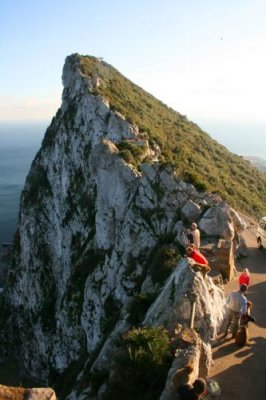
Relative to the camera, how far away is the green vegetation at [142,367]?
38.9 ft

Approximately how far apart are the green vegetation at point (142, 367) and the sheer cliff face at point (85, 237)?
1857mm

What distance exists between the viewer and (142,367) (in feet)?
39.5

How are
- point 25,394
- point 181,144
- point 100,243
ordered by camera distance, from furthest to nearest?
1. point 181,144
2. point 100,243
3. point 25,394

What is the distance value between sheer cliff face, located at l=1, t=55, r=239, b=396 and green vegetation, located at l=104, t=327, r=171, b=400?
1.86 metres

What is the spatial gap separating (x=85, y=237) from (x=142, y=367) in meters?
30.7

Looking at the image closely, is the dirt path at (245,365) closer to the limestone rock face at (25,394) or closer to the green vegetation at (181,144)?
the limestone rock face at (25,394)

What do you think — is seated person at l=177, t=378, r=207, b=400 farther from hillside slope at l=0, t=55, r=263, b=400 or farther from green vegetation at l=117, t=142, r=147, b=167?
green vegetation at l=117, t=142, r=147, b=167

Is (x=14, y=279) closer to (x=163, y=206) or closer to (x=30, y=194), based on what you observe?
(x=30, y=194)

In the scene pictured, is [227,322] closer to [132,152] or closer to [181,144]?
[132,152]

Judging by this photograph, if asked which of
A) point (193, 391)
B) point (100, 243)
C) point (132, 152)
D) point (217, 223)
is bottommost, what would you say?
point (100, 243)

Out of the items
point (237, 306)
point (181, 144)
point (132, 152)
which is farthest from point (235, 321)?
point (181, 144)

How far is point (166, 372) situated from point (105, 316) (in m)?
17.9

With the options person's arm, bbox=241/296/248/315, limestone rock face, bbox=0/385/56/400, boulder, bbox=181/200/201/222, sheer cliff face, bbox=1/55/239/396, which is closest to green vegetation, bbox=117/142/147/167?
sheer cliff face, bbox=1/55/239/396

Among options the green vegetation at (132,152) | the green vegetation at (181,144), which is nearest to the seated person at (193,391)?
the green vegetation at (132,152)
